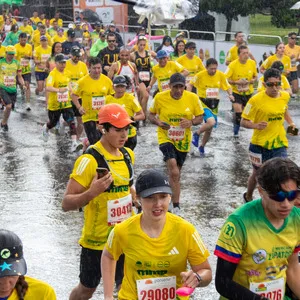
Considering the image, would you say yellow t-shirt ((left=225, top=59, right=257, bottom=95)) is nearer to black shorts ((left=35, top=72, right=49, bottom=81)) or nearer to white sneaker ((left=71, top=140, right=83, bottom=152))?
white sneaker ((left=71, top=140, right=83, bottom=152))

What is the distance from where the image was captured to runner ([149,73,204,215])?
1050 cm

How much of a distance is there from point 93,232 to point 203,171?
6939 mm

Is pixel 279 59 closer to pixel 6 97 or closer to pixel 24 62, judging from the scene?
pixel 6 97

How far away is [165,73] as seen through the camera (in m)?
17.2

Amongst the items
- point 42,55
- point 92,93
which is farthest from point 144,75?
point 92,93

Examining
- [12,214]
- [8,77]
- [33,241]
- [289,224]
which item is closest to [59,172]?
[12,214]

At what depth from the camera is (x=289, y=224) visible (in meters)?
4.33

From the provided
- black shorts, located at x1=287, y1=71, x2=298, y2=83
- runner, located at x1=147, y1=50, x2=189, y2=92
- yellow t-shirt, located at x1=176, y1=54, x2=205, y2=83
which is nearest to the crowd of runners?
runner, located at x1=147, y1=50, x2=189, y2=92

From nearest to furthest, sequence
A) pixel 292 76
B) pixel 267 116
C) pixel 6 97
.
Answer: pixel 267 116
pixel 6 97
pixel 292 76

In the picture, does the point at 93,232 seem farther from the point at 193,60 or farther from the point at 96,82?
the point at 193,60

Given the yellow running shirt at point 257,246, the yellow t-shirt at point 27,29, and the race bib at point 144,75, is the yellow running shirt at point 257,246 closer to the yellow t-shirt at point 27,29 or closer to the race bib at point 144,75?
the race bib at point 144,75

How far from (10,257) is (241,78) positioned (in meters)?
12.7

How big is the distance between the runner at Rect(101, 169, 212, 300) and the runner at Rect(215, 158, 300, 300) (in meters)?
0.42

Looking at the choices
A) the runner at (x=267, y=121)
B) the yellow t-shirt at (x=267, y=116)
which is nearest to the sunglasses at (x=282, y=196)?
the runner at (x=267, y=121)
